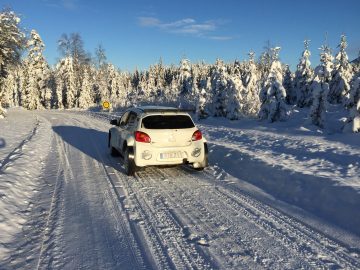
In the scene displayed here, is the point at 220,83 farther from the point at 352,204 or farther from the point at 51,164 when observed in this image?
the point at 352,204

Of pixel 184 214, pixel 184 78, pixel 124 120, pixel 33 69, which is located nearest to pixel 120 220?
pixel 184 214

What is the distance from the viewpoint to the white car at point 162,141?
9.21 metres

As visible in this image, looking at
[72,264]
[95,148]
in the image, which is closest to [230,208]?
[72,264]

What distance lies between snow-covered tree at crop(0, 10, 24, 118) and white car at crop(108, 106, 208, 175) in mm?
25031

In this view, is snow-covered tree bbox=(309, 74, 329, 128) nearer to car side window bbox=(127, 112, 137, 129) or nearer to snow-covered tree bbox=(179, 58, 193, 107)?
car side window bbox=(127, 112, 137, 129)

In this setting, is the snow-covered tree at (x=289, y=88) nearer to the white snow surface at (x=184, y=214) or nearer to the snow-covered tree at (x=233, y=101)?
the snow-covered tree at (x=233, y=101)

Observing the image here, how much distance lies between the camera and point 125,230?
5.57m

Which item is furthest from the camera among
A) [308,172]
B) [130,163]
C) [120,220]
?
[130,163]

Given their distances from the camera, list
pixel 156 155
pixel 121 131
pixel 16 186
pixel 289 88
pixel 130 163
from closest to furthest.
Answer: pixel 16 186 → pixel 156 155 → pixel 130 163 → pixel 121 131 → pixel 289 88

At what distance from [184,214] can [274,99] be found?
20.8 metres

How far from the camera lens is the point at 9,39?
3009 centimetres

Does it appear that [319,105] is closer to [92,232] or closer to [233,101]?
[233,101]

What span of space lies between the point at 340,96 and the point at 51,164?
128 feet

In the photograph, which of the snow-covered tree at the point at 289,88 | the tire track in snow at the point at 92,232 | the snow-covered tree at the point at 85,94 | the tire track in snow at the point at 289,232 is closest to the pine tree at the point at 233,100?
the tire track in snow at the point at 92,232
